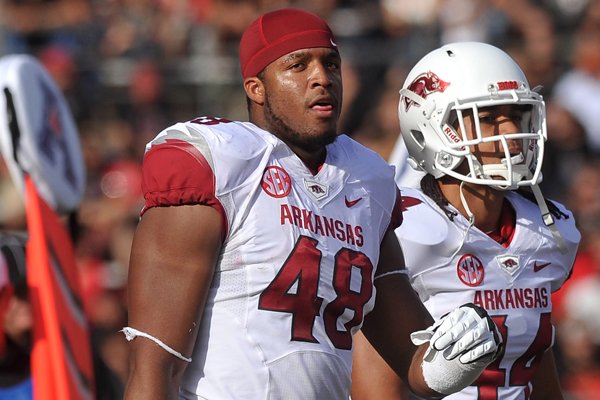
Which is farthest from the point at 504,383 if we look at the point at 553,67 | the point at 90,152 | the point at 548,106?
the point at 90,152

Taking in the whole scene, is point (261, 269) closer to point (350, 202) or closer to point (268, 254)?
point (268, 254)

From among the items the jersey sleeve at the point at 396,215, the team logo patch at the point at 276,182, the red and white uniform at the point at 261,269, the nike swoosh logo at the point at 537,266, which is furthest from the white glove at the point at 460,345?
the nike swoosh logo at the point at 537,266

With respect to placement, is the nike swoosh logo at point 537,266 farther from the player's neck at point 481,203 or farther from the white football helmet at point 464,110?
the white football helmet at point 464,110

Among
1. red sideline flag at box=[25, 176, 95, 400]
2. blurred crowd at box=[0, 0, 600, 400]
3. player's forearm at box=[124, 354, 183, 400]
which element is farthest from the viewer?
blurred crowd at box=[0, 0, 600, 400]

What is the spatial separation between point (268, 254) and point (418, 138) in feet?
3.93

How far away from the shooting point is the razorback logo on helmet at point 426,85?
164 inches

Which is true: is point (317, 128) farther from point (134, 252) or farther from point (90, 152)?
point (90, 152)

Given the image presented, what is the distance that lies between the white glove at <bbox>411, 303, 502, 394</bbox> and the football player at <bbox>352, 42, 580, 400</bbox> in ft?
2.00

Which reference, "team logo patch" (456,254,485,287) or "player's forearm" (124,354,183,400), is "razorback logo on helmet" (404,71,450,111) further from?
"player's forearm" (124,354,183,400)

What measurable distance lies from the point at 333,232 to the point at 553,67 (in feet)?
20.7

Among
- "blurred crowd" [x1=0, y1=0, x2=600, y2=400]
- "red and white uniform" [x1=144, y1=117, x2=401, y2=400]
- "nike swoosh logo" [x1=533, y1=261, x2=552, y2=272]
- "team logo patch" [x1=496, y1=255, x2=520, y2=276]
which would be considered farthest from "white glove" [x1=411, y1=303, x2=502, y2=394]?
"blurred crowd" [x1=0, y1=0, x2=600, y2=400]

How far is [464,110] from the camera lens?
412cm

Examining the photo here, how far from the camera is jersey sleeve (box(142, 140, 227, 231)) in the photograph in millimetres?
3133

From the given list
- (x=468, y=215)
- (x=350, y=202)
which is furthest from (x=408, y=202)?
(x=350, y=202)
